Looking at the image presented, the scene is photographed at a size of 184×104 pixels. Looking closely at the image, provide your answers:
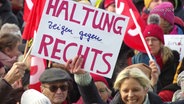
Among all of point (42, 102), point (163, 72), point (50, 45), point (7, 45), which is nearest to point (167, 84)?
point (163, 72)

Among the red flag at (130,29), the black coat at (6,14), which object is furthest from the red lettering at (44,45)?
the black coat at (6,14)

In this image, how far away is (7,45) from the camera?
44.3 feet

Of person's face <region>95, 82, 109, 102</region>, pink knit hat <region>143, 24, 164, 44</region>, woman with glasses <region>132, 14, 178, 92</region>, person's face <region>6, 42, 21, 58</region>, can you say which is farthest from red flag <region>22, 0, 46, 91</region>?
pink knit hat <region>143, 24, 164, 44</region>

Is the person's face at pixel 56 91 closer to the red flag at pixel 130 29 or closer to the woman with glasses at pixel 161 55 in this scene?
the red flag at pixel 130 29

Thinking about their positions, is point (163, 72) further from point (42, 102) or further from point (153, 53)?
point (42, 102)

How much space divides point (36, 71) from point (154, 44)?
6.86 feet

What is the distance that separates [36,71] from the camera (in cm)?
1188

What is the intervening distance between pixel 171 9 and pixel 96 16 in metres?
4.03

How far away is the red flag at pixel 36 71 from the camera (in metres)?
11.6

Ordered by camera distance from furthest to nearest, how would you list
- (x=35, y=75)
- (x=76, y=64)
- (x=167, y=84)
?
(x=167, y=84) → (x=35, y=75) → (x=76, y=64)

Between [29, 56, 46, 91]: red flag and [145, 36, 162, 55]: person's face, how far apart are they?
1.76 metres

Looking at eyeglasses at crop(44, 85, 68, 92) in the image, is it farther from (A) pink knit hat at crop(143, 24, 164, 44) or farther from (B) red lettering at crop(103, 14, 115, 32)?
(A) pink knit hat at crop(143, 24, 164, 44)

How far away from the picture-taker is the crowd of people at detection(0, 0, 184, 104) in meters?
10.6

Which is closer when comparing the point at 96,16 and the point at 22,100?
the point at 22,100
